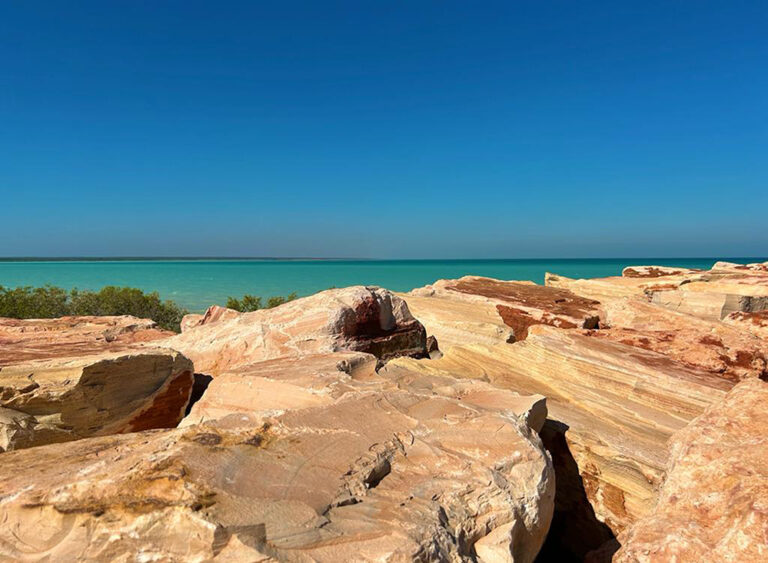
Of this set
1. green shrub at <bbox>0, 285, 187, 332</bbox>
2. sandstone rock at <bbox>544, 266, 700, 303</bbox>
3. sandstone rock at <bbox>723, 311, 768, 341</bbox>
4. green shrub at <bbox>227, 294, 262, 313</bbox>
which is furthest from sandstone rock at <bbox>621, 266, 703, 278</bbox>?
green shrub at <bbox>0, 285, 187, 332</bbox>

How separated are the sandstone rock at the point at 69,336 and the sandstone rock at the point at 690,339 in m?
8.03

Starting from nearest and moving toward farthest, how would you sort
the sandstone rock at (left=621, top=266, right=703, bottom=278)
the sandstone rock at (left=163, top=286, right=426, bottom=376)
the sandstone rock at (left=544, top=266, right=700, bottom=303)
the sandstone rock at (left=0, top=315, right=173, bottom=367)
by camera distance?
the sandstone rock at (left=0, top=315, right=173, bottom=367)
the sandstone rock at (left=163, top=286, right=426, bottom=376)
the sandstone rock at (left=544, top=266, right=700, bottom=303)
the sandstone rock at (left=621, top=266, right=703, bottom=278)

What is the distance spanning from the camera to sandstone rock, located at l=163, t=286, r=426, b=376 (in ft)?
20.1

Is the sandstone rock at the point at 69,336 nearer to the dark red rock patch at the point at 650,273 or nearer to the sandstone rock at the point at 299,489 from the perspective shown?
the sandstone rock at the point at 299,489

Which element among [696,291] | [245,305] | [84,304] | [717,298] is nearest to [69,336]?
[84,304]

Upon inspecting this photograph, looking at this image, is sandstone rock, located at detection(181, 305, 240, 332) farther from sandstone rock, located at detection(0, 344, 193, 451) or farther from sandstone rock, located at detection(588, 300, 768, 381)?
sandstone rock, located at detection(588, 300, 768, 381)

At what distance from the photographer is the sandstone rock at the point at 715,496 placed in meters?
2.48

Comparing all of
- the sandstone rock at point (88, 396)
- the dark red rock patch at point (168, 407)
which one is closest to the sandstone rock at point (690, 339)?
the dark red rock patch at point (168, 407)

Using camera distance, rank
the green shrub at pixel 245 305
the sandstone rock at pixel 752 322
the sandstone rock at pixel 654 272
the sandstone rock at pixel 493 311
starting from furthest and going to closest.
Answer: the green shrub at pixel 245 305, the sandstone rock at pixel 654 272, the sandstone rock at pixel 493 311, the sandstone rock at pixel 752 322

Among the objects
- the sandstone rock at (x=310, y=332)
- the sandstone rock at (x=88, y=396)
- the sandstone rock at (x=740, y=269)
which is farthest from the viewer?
the sandstone rock at (x=740, y=269)

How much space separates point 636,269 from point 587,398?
41.5 ft

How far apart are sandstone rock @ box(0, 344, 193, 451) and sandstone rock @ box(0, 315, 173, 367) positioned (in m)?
0.70

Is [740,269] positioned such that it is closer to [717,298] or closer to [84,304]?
[717,298]

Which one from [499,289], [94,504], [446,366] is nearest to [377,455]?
[94,504]
